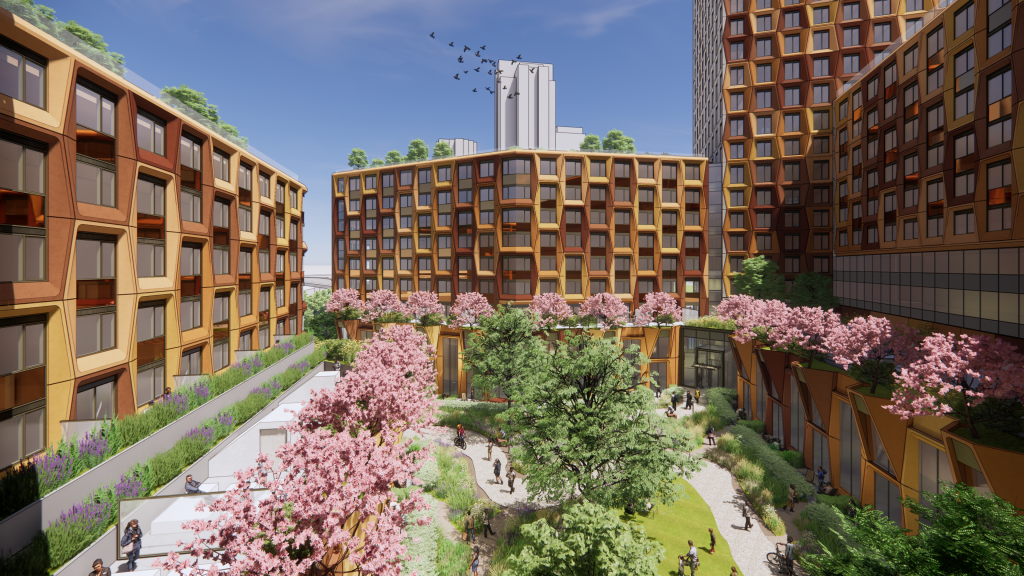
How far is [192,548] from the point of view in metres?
11.5

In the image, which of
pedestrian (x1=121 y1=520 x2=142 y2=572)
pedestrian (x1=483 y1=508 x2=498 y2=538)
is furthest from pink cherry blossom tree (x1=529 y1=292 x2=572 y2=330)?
pedestrian (x1=121 y1=520 x2=142 y2=572)

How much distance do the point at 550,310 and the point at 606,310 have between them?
269 inches

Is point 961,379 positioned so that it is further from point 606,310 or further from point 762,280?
point 762,280

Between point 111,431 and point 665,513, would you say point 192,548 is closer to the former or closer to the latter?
point 111,431

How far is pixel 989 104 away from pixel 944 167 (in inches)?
223

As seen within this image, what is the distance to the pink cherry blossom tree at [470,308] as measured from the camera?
2036 inches

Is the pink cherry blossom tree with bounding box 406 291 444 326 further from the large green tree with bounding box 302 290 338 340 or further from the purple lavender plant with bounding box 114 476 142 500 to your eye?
the purple lavender plant with bounding box 114 476 142 500

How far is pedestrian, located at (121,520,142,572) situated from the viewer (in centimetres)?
1622

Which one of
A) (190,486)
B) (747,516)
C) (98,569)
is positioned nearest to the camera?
(98,569)

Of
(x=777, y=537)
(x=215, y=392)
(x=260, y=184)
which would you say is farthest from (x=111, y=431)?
(x=777, y=537)

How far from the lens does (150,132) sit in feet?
80.6

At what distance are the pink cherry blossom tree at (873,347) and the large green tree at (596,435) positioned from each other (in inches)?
501

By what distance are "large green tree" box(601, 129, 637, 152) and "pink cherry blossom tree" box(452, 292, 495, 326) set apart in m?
36.5

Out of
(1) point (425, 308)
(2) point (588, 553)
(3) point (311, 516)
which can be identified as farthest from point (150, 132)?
(1) point (425, 308)
